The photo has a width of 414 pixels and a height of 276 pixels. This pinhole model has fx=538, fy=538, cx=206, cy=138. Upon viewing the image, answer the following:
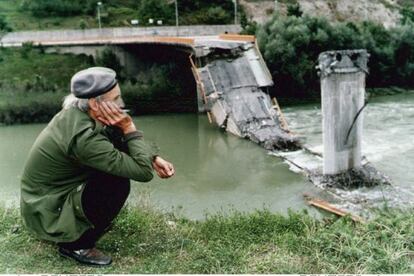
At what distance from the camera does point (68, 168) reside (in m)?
4.04

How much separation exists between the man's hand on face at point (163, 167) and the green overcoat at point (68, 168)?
0.30ft

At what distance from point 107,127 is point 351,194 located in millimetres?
11915

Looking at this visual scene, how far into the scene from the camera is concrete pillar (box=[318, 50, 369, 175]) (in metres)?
15.1

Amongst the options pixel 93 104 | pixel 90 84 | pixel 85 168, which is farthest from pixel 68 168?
pixel 90 84

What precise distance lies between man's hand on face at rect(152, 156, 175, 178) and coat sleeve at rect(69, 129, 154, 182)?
23 cm

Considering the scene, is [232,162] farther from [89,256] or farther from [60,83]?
[60,83]

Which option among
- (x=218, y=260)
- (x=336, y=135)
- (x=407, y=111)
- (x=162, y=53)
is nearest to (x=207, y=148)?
(x=336, y=135)

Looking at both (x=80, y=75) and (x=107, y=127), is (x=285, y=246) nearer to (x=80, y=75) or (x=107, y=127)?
(x=107, y=127)

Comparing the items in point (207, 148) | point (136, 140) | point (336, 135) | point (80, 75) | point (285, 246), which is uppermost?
point (80, 75)

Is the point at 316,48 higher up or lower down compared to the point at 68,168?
lower down

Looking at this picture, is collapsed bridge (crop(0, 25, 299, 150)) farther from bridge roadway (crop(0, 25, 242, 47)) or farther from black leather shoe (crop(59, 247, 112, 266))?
black leather shoe (crop(59, 247, 112, 266))

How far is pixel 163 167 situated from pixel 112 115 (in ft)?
1.88

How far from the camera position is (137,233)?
4.95 m

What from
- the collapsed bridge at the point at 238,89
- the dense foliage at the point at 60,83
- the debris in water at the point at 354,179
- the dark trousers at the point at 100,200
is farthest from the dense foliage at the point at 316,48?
the dark trousers at the point at 100,200
